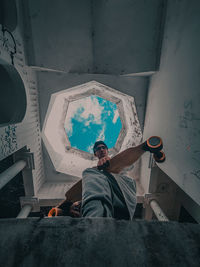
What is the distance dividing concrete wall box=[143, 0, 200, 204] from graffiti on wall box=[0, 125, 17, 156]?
12.6 feet

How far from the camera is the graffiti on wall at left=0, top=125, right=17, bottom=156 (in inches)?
112

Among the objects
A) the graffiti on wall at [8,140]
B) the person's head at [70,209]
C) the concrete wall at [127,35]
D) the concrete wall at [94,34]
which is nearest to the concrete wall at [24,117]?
the graffiti on wall at [8,140]

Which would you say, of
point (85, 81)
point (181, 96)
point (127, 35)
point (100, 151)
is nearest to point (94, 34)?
point (127, 35)

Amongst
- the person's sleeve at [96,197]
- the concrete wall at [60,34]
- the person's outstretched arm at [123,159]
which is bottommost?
the person's outstretched arm at [123,159]

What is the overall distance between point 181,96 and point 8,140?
4019 mm

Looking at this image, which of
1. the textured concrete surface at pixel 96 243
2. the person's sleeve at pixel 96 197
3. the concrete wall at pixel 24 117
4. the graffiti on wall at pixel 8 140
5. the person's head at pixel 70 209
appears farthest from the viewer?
the concrete wall at pixel 24 117

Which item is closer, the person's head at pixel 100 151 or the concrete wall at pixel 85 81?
the person's head at pixel 100 151

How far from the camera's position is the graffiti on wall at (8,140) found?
9.37 feet

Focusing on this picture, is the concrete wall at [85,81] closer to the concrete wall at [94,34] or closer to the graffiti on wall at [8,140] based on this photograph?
the concrete wall at [94,34]

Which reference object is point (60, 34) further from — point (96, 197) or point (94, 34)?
point (96, 197)

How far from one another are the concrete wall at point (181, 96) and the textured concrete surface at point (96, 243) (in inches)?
80.5

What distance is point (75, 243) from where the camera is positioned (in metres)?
0.76

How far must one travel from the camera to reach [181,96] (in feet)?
9.42

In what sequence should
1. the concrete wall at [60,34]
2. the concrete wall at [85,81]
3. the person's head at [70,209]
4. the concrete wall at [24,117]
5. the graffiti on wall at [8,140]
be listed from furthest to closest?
1. the concrete wall at [85,81]
2. the concrete wall at [60,34]
3. the concrete wall at [24,117]
4. the graffiti on wall at [8,140]
5. the person's head at [70,209]
